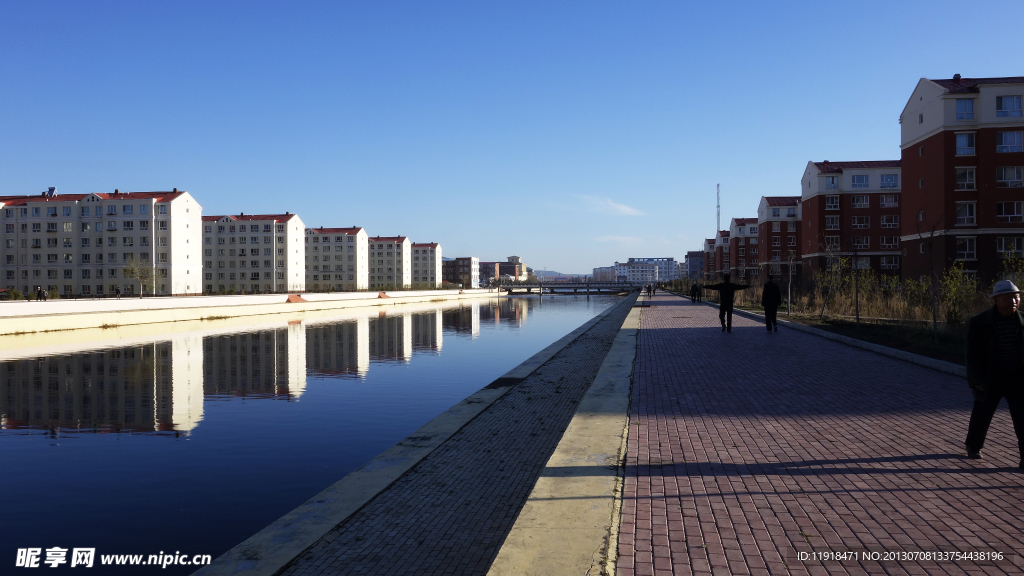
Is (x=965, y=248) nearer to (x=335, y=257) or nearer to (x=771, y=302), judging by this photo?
(x=771, y=302)

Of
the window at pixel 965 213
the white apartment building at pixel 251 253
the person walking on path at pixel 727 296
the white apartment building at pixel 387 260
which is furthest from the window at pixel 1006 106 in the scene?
the white apartment building at pixel 387 260

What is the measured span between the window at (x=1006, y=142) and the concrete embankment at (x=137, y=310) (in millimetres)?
49014

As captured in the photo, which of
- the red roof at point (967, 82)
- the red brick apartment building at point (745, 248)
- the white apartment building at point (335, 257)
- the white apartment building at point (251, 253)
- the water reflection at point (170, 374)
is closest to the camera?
the water reflection at point (170, 374)

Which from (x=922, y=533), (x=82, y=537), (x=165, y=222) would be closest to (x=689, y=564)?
(x=922, y=533)

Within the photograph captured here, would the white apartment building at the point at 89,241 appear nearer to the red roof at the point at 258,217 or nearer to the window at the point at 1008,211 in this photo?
the red roof at the point at 258,217

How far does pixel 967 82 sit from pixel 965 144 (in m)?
4.40

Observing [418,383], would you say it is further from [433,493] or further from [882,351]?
[882,351]

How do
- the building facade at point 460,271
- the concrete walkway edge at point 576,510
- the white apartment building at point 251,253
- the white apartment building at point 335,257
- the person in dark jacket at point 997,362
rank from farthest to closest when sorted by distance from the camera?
the building facade at point 460,271 < the white apartment building at point 335,257 < the white apartment building at point 251,253 < the person in dark jacket at point 997,362 < the concrete walkway edge at point 576,510

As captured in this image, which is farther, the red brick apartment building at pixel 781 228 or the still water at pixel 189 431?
the red brick apartment building at pixel 781 228

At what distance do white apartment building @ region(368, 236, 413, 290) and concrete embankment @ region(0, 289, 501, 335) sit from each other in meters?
73.2

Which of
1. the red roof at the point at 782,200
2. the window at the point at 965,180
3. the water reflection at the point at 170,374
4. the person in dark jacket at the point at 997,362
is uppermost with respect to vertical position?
the red roof at the point at 782,200

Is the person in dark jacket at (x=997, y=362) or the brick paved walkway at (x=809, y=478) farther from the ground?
the person in dark jacket at (x=997, y=362)

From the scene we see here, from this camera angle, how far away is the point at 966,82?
122 feet

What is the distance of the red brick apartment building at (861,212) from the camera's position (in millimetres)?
58906
